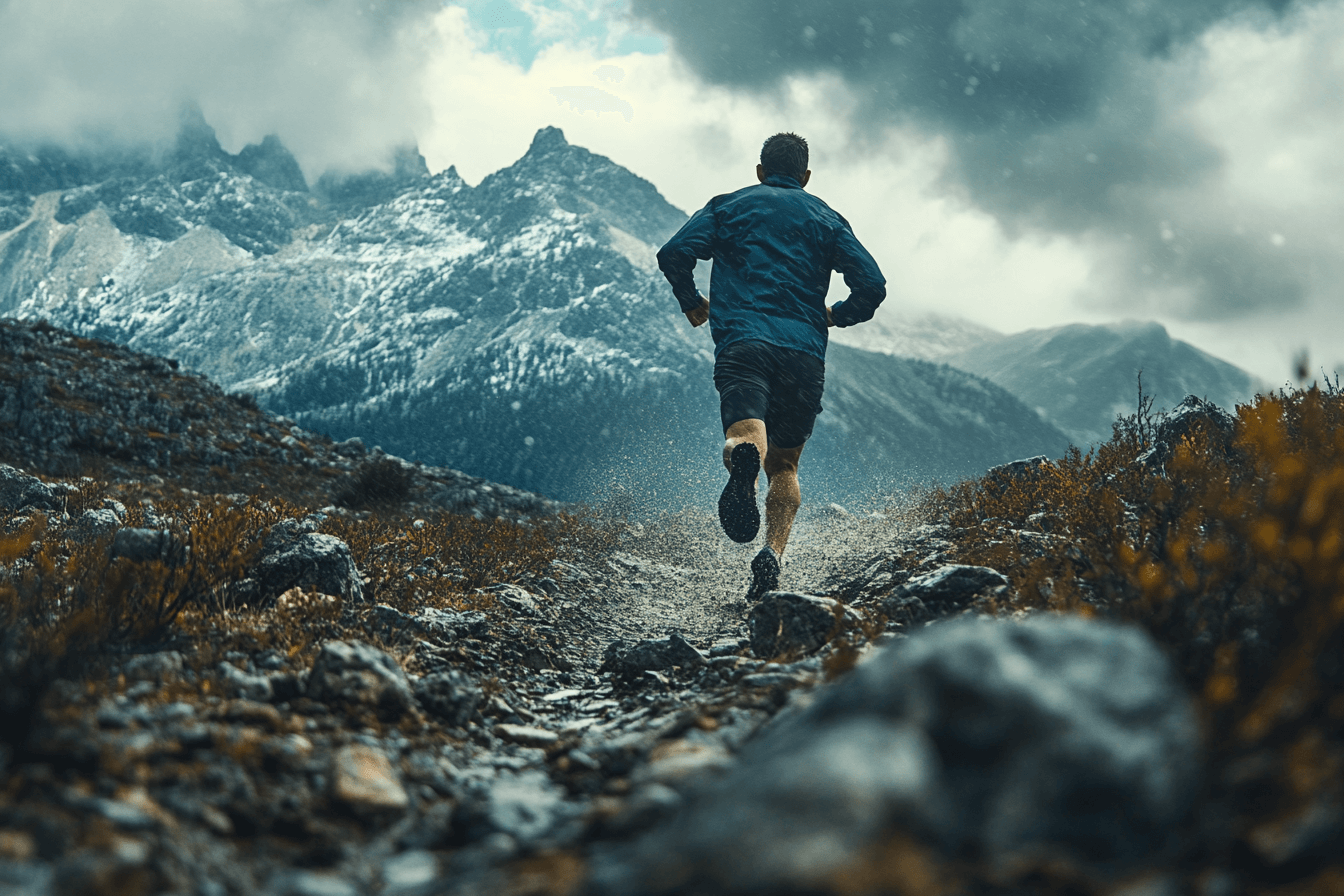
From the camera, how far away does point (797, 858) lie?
83 centimetres

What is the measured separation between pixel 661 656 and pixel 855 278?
3.80m

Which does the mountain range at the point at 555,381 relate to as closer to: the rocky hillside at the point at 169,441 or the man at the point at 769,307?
the rocky hillside at the point at 169,441

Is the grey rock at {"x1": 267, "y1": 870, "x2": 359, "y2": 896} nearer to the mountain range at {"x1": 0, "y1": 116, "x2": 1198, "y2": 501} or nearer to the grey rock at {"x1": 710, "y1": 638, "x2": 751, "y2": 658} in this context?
the grey rock at {"x1": 710, "y1": 638, "x2": 751, "y2": 658}

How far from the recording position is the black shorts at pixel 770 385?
17.7 feet

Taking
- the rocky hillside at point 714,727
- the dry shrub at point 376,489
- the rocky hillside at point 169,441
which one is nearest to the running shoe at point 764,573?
the rocky hillside at point 714,727

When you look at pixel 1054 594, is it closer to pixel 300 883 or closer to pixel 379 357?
pixel 300 883

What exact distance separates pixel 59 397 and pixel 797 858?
15.5m

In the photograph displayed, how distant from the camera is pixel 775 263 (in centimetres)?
553

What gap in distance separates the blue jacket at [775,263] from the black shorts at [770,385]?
0.09 m

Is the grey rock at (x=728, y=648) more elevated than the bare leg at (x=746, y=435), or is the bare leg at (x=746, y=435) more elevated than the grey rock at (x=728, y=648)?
the bare leg at (x=746, y=435)

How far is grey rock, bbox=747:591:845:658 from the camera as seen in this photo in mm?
3318

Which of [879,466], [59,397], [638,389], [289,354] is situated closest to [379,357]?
[289,354]

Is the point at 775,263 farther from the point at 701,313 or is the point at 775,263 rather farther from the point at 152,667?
the point at 152,667

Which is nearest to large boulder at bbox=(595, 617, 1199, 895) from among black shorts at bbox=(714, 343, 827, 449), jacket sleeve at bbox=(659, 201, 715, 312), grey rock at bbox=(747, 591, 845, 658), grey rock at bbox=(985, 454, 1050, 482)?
grey rock at bbox=(747, 591, 845, 658)
